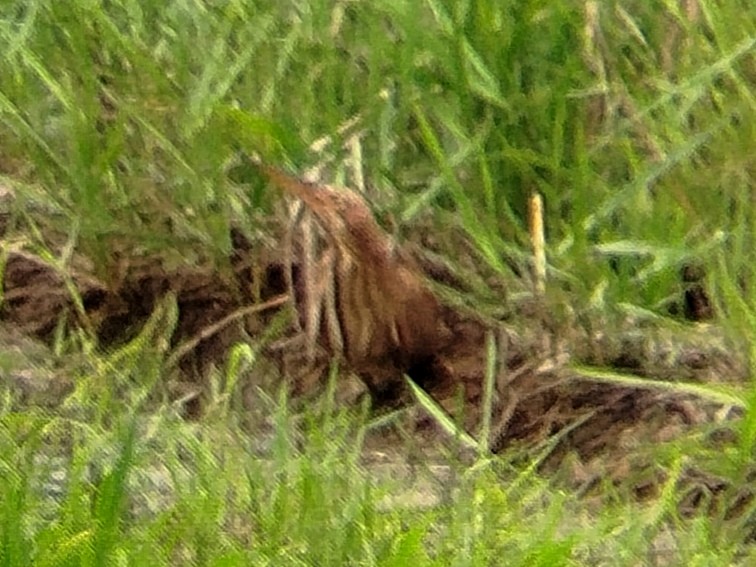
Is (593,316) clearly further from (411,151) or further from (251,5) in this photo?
(251,5)

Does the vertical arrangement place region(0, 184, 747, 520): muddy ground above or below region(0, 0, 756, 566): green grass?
below

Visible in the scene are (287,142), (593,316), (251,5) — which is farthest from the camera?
(251,5)

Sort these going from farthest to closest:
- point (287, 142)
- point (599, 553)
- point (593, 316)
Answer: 1. point (287, 142)
2. point (593, 316)
3. point (599, 553)

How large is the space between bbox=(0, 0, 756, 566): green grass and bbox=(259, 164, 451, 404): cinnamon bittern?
76 millimetres

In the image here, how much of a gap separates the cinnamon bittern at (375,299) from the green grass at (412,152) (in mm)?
76

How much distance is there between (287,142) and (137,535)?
2.02ft

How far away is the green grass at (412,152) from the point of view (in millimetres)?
1385

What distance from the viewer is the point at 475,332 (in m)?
1.60

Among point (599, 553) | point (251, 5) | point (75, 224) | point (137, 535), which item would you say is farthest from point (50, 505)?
point (251, 5)

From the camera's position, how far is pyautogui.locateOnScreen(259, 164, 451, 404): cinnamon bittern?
1495 millimetres

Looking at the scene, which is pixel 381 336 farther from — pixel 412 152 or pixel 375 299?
pixel 412 152

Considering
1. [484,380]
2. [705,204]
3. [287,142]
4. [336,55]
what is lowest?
[484,380]

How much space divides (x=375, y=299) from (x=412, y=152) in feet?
0.80

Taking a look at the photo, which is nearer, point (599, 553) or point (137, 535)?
point (137, 535)
